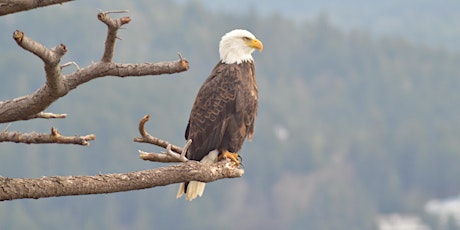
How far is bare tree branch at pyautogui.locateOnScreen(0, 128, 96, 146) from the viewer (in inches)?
193

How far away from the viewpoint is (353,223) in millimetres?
81625

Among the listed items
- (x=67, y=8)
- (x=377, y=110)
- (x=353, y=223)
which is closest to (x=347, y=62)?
(x=377, y=110)

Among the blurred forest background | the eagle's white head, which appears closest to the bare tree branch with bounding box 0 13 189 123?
the eagle's white head

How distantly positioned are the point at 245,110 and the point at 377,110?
10463cm

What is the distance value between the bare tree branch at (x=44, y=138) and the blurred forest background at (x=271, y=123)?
56.7 metres

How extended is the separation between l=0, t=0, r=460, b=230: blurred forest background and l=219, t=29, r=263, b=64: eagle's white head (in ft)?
177

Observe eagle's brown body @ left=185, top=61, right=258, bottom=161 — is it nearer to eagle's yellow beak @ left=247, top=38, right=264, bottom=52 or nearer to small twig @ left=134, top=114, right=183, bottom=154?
eagle's yellow beak @ left=247, top=38, right=264, bottom=52

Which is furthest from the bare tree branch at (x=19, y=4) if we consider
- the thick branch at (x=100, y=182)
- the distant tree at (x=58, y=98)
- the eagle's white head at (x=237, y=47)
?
the eagle's white head at (x=237, y=47)

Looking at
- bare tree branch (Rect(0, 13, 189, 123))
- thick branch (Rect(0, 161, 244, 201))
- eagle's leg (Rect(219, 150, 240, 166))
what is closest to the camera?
bare tree branch (Rect(0, 13, 189, 123))

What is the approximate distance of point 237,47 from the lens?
7.82 meters

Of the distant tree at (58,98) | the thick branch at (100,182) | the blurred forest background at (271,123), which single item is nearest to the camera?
the distant tree at (58,98)

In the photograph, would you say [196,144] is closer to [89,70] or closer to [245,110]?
[245,110]

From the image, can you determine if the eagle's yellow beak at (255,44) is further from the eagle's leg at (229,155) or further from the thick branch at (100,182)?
the thick branch at (100,182)

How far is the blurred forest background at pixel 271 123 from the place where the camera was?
263ft
